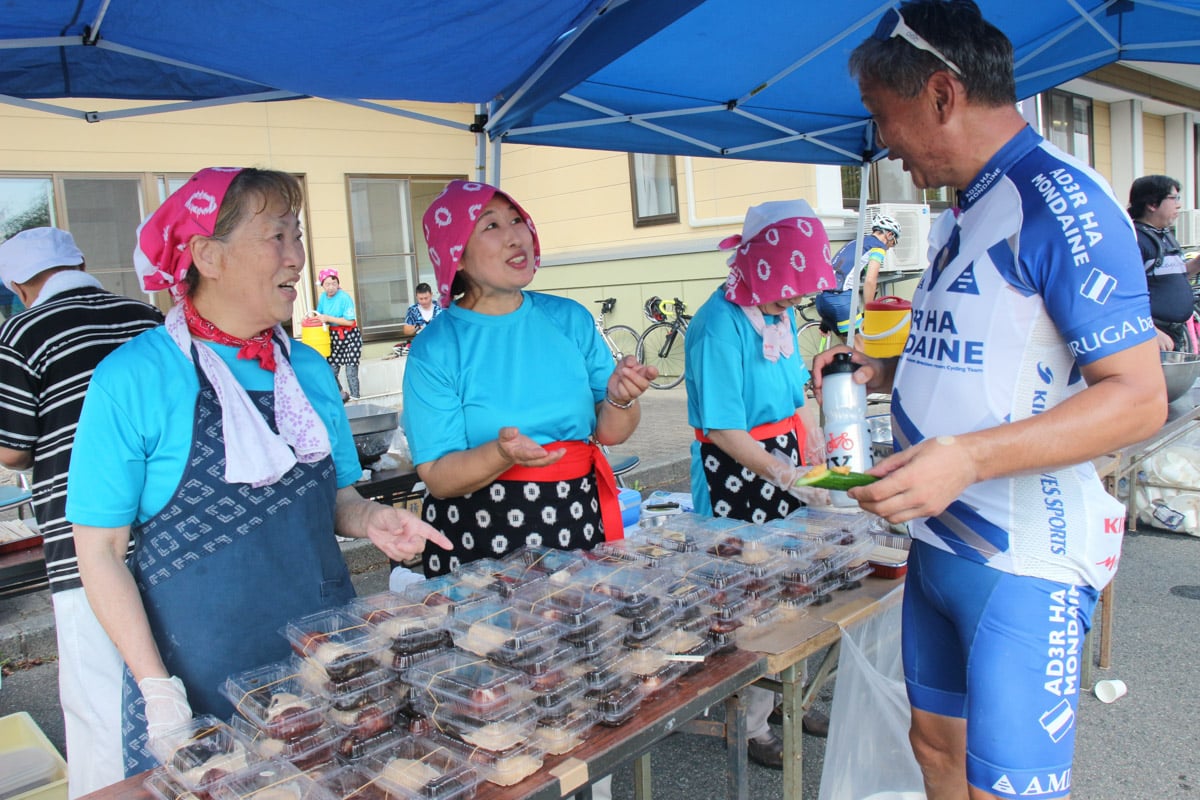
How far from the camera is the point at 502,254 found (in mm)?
2521

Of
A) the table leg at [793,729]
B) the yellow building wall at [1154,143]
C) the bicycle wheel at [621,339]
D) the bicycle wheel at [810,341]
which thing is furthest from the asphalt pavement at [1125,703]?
the yellow building wall at [1154,143]

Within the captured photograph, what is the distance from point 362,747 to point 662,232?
1080cm

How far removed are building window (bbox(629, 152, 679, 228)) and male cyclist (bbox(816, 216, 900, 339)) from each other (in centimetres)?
344

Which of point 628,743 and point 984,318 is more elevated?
point 984,318

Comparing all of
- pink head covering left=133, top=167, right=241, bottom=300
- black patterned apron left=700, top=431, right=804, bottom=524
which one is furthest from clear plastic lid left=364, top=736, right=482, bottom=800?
black patterned apron left=700, top=431, right=804, bottom=524

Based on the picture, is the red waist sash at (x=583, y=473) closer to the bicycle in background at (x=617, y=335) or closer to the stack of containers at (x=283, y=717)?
the stack of containers at (x=283, y=717)

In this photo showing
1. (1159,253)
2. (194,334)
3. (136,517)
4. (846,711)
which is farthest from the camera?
(1159,253)

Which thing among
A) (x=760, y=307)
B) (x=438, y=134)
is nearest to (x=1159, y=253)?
(x=760, y=307)

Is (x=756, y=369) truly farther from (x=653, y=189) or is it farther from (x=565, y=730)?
(x=653, y=189)

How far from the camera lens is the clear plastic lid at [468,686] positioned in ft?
5.11

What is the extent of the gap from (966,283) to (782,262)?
144cm

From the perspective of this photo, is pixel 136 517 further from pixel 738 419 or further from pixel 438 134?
pixel 438 134

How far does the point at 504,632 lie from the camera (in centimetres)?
175

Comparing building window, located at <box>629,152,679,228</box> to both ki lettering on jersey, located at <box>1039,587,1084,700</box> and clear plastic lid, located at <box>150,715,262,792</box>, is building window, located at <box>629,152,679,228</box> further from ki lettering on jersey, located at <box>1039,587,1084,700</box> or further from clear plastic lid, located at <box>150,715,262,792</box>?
clear plastic lid, located at <box>150,715,262,792</box>
